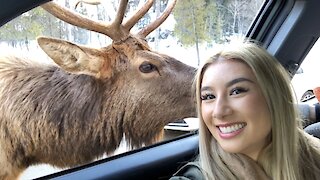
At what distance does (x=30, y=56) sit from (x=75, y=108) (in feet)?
0.90

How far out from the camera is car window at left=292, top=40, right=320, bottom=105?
317 centimetres

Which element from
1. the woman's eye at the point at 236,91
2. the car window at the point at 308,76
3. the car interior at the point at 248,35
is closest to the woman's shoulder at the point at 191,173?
the woman's eye at the point at 236,91

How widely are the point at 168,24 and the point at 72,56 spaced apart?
567 millimetres

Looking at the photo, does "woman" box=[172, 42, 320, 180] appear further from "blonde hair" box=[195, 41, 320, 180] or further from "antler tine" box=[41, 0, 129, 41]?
"antler tine" box=[41, 0, 129, 41]

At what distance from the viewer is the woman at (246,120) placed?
150cm

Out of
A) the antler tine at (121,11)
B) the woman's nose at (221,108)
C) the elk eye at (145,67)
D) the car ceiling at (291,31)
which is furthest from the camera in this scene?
the car ceiling at (291,31)

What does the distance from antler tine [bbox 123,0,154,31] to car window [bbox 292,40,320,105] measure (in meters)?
1.17

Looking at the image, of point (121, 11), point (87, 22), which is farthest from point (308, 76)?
point (87, 22)

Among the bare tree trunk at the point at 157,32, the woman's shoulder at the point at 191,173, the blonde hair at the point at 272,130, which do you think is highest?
the bare tree trunk at the point at 157,32

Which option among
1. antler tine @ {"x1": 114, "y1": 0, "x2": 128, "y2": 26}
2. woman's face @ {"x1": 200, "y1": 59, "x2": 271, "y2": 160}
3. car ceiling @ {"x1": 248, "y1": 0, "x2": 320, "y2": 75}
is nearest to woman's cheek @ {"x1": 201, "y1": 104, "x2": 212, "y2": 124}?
woman's face @ {"x1": 200, "y1": 59, "x2": 271, "y2": 160}

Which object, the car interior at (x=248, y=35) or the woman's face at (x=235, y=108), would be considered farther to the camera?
the car interior at (x=248, y=35)

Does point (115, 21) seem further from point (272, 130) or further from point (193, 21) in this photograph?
point (272, 130)

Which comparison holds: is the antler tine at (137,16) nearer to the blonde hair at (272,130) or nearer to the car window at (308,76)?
the blonde hair at (272,130)

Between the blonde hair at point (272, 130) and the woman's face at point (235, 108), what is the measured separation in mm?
25
